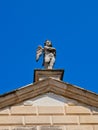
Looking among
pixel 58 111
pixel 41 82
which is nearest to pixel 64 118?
pixel 58 111

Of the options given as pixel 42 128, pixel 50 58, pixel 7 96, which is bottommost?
pixel 42 128

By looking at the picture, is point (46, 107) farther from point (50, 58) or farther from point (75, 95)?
point (50, 58)

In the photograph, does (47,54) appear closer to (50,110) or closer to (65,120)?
(50,110)

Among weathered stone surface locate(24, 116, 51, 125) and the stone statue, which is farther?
the stone statue

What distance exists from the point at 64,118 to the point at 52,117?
0.33 m

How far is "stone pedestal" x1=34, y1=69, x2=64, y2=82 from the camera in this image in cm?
1431

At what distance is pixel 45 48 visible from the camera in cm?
1527

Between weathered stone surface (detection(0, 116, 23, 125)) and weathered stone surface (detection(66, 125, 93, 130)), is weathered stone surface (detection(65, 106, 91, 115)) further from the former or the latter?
weathered stone surface (detection(0, 116, 23, 125))

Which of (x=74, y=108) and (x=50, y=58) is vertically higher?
(x=50, y=58)

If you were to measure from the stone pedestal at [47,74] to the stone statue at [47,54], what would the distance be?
490mm

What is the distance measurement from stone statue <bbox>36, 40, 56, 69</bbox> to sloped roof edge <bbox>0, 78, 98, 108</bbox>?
916 mm

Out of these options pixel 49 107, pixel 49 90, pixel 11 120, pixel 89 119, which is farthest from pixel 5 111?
pixel 89 119

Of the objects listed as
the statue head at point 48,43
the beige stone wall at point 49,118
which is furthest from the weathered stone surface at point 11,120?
the statue head at point 48,43

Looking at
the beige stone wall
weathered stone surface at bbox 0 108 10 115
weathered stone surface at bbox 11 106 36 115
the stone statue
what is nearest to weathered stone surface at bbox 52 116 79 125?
the beige stone wall
